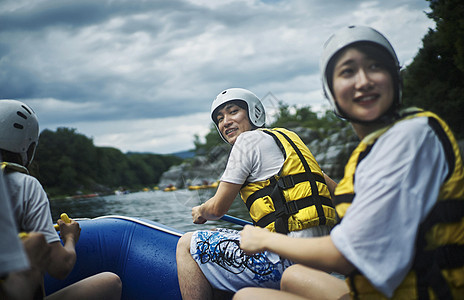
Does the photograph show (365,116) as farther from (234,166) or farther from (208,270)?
(208,270)

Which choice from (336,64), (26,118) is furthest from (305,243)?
(26,118)

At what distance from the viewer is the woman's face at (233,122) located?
8.36ft

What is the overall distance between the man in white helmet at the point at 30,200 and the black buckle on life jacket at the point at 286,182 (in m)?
1.02

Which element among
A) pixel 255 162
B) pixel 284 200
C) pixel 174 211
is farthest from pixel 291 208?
pixel 174 211

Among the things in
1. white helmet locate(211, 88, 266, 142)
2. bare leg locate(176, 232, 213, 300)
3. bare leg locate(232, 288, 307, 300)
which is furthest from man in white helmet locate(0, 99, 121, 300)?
white helmet locate(211, 88, 266, 142)

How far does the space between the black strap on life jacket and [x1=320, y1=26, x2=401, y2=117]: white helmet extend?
0.77 meters

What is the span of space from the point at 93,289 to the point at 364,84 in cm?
155

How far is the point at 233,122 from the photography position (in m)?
2.56

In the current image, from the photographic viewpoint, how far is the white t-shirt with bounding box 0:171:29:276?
980mm

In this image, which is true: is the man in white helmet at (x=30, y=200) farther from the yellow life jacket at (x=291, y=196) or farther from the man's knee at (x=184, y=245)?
the yellow life jacket at (x=291, y=196)

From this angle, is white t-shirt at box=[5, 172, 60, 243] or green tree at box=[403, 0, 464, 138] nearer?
white t-shirt at box=[5, 172, 60, 243]

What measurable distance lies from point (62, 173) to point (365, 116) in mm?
58492

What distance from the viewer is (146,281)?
2723 mm

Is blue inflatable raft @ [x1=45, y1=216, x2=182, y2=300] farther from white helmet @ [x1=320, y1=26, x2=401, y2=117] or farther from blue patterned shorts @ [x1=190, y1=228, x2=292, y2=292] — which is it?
white helmet @ [x1=320, y1=26, x2=401, y2=117]
